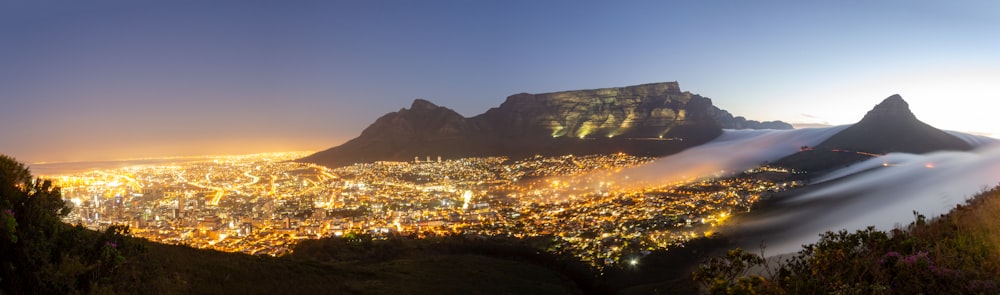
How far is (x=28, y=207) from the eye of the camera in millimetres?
6758

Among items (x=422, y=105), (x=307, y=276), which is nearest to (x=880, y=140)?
(x=307, y=276)

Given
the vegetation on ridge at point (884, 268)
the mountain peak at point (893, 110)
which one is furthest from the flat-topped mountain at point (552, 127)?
the vegetation on ridge at point (884, 268)

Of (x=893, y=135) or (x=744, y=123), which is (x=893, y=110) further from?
(x=744, y=123)

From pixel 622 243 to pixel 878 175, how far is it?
104ft

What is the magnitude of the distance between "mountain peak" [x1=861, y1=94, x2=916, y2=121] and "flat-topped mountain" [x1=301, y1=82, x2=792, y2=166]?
3382 centimetres

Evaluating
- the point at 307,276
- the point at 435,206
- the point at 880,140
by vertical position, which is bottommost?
the point at 435,206

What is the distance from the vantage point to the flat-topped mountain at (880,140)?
6144cm

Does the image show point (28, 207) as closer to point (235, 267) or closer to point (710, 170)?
point (235, 267)

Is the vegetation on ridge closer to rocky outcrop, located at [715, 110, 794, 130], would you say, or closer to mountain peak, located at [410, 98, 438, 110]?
mountain peak, located at [410, 98, 438, 110]

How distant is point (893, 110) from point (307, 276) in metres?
95.1

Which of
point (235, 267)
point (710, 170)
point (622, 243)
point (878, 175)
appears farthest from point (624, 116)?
point (235, 267)

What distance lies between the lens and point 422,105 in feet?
478

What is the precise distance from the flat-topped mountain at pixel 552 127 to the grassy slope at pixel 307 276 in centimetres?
7922

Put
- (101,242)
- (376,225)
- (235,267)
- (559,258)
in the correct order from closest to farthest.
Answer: (101,242) → (235,267) → (559,258) → (376,225)
